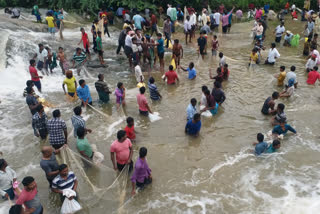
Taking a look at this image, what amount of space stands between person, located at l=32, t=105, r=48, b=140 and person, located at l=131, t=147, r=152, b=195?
3131mm

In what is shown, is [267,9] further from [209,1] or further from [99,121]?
[99,121]

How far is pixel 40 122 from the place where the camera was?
7.28 meters

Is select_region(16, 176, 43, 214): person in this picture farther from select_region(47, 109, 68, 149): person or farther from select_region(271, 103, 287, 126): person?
select_region(271, 103, 287, 126): person

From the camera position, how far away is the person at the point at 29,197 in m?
4.72

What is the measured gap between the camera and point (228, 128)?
847 cm

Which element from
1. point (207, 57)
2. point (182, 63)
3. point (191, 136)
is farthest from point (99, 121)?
point (207, 57)

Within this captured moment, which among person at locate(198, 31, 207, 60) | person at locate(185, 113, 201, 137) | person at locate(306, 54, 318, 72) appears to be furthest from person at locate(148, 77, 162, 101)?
person at locate(306, 54, 318, 72)

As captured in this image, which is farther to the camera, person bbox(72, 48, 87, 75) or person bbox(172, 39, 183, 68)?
person bbox(172, 39, 183, 68)

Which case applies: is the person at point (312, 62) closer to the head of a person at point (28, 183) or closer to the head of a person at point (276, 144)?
the head of a person at point (276, 144)

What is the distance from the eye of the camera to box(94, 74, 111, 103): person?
9485 mm

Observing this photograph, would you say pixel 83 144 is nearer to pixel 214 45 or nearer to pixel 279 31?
pixel 214 45

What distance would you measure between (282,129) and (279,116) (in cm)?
56

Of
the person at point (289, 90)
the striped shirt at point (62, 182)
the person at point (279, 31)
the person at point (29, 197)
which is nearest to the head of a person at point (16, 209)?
the person at point (29, 197)

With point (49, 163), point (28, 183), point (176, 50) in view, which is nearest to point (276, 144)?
point (49, 163)
